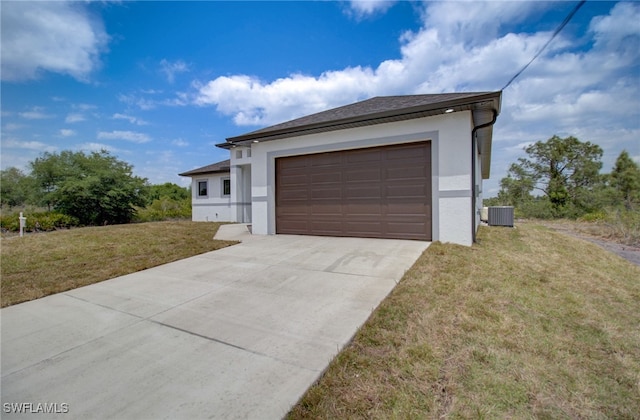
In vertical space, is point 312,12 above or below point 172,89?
above

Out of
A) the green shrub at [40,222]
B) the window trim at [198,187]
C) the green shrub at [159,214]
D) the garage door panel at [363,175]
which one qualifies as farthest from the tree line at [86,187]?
the garage door panel at [363,175]

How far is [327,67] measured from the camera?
1084 centimetres

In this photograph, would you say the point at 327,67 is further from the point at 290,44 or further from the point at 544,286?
the point at 544,286

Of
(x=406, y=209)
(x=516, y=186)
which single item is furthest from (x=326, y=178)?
(x=516, y=186)

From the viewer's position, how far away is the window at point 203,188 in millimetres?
17703

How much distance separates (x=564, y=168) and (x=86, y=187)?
37.8 metres

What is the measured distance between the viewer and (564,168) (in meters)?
25.2

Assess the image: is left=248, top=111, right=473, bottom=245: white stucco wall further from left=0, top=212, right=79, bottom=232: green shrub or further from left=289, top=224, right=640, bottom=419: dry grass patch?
left=0, top=212, right=79, bottom=232: green shrub

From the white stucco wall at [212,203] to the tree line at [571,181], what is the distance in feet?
85.9

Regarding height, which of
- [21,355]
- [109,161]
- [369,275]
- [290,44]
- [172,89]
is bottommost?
[21,355]

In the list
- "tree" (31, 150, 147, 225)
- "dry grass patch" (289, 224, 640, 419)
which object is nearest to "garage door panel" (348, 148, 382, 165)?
"dry grass patch" (289, 224, 640, 419)

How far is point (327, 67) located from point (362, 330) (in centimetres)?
1066

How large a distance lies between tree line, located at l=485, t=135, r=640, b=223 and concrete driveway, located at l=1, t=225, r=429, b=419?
2708 centimetres

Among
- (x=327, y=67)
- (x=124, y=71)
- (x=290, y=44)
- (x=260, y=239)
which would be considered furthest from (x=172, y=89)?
(x=260, y=239)
